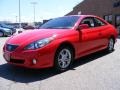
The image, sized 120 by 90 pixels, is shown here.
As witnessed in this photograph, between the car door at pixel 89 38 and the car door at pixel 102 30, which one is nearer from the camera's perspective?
the car door at pixel 89 38

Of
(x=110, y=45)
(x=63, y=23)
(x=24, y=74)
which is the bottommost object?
(x=24, y=74)

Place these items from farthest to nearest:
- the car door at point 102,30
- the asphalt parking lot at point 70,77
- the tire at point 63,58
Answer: the car door at point 102,30, the tire at point 63,58, the asphalt parking lot at point 70,77

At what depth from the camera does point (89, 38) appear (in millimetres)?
7836

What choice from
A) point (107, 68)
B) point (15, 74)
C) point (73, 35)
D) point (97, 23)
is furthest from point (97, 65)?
point (15, 74)

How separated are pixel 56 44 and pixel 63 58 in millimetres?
553

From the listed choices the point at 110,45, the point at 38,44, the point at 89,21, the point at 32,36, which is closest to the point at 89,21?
the point at 89,21

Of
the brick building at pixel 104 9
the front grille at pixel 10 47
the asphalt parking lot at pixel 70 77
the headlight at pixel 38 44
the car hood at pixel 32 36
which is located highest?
the brick building at pixel 104 9

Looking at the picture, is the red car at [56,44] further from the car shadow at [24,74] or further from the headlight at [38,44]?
the car shadow at [24,74]

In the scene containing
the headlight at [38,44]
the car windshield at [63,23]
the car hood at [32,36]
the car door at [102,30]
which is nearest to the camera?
the headlight at [38,44]

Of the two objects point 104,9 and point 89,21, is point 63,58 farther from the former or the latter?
point 104,9

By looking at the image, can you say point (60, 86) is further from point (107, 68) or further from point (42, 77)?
point (107, 68)

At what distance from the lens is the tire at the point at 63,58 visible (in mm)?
6592

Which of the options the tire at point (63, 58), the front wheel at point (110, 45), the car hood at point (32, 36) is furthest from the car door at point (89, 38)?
the front wheel at point (110, 45)

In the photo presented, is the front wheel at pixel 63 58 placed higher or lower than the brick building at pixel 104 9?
lower
